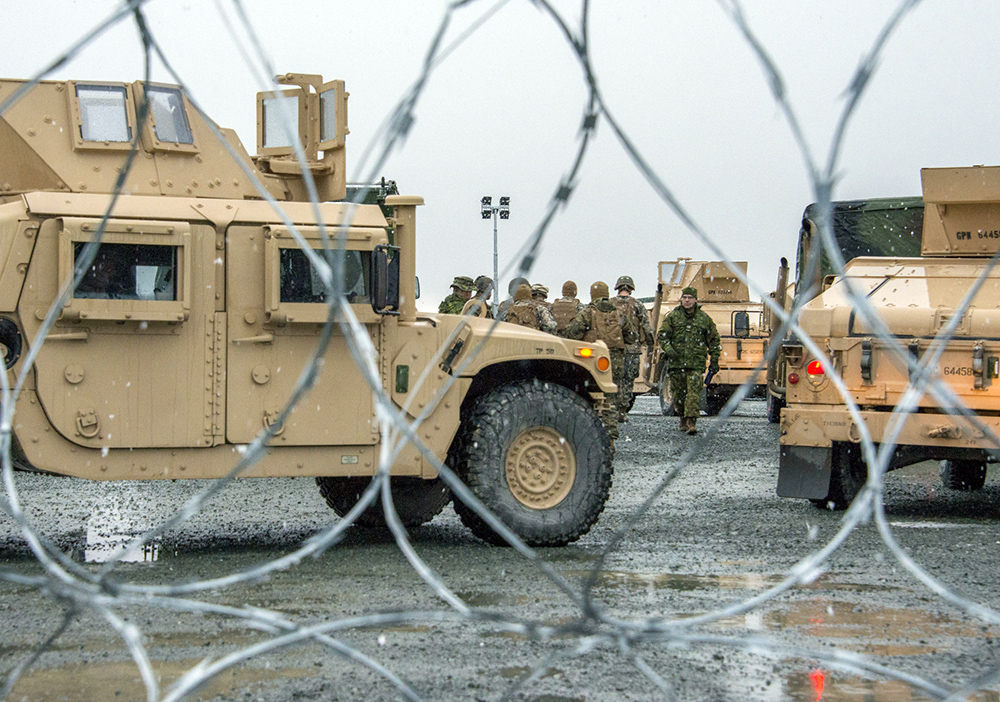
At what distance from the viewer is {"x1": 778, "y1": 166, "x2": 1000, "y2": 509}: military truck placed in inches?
306

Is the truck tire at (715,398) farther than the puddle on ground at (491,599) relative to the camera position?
Yes

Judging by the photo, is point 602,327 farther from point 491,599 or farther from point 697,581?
point 491,599

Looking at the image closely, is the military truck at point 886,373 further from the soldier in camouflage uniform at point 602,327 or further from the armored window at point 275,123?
the soldier in camouflage uniform at point 602,327

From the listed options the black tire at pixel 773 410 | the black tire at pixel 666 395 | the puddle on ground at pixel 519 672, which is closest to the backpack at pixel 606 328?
the black tire at pixel 773 410

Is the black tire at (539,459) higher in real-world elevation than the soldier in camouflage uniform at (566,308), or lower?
lower

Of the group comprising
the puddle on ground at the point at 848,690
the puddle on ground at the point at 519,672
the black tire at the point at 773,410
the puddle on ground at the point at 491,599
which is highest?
the puddle on ground at the point at 848,690

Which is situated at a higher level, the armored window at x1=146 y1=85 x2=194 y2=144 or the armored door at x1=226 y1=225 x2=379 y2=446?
the armored window at x1=146 y1=85 x2=194 y2=144

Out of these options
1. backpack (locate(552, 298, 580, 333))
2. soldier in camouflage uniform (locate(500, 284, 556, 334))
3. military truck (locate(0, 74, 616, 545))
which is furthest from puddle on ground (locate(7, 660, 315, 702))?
backpack (locate(552, 298, 580, 333))

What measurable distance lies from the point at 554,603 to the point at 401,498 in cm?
257

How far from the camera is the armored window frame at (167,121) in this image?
21.9ft

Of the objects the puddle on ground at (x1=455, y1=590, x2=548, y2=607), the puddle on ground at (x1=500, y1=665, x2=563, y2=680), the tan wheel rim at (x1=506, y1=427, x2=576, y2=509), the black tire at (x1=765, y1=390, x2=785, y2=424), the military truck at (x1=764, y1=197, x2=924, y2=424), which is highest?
the military truck at (x1=764, y1=197, x2=924, y2=424)

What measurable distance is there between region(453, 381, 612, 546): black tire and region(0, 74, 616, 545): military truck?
1 cm

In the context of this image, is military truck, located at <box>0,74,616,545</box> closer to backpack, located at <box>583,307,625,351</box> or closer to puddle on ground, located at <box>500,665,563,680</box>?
puddle on ground, located at <box>500,665,563,680</box>

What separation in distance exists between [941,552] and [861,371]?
1620mm
